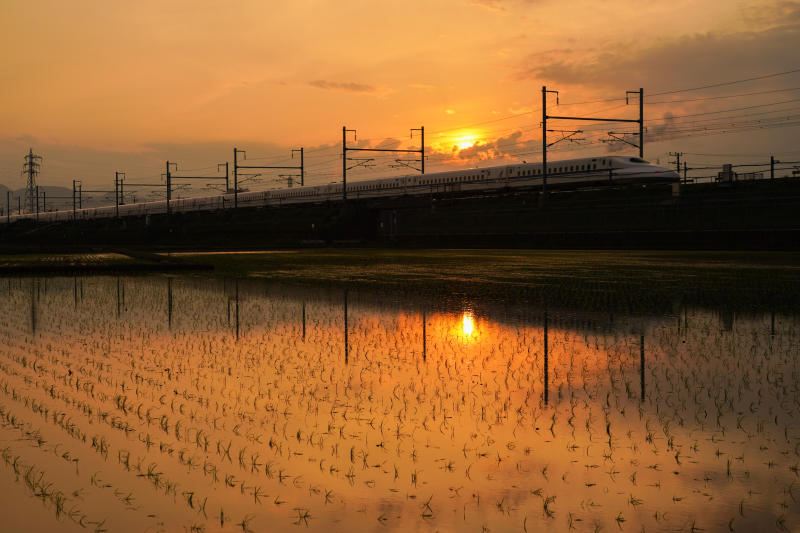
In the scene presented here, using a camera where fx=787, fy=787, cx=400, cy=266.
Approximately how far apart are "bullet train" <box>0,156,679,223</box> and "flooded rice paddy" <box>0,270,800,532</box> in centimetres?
4260

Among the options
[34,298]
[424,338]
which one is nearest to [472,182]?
[34,298]

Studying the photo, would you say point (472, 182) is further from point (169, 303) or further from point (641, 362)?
point (641, 362)

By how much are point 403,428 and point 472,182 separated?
65.3 metres

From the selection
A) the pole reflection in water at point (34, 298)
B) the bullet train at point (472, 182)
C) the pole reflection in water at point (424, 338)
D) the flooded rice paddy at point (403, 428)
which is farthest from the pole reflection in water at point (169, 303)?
the bullet train at point (472, 182)

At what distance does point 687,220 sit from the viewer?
47.6 meters

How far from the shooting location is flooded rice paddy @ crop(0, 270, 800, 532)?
532 cm

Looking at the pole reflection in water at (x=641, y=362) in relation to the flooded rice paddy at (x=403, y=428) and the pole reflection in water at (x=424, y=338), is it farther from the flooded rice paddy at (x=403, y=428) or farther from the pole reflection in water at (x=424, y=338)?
the pole reflection in water at (x=424, y=338)

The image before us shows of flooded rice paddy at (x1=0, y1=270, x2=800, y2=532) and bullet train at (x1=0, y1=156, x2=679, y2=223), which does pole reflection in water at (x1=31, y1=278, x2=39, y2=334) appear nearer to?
flooded rice paddy at (x1=0, y1=270, x2=800, y2=532)

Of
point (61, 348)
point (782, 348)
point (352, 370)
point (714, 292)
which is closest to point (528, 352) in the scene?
point (352, 370)

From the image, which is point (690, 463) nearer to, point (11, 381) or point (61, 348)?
point (11, 381)

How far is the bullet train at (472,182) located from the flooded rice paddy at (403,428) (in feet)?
140

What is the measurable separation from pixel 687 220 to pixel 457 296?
100 ft

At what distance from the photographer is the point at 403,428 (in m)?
7.44

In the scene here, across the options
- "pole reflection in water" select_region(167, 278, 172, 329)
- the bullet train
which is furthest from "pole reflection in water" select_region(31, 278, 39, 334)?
the bullet train
